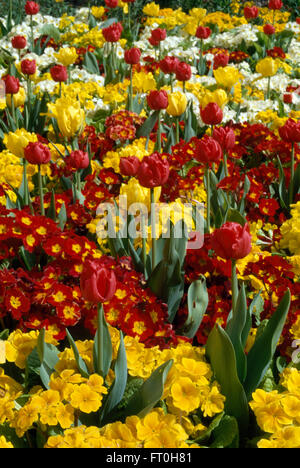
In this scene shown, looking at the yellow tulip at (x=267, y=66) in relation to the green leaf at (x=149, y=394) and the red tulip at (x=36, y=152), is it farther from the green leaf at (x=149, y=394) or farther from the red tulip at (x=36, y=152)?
the green leaf at (x=149, y=394)

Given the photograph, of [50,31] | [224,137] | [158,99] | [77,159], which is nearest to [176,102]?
[158,99]

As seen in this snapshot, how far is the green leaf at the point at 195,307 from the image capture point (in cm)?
185

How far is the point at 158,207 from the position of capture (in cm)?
223

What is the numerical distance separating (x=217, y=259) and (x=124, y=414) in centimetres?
75

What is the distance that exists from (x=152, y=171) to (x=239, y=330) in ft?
1.89

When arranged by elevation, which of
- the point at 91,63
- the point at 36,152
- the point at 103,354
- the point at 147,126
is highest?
the point at 36,152

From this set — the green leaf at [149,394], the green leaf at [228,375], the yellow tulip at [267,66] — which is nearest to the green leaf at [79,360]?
the green leaf at [149,394]

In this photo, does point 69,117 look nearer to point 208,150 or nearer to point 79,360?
point 208,150

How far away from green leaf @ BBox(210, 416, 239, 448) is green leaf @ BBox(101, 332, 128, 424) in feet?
0.87

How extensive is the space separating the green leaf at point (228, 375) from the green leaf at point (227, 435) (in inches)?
2.2

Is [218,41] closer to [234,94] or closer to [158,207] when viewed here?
[234,94]

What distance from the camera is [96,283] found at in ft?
4.24

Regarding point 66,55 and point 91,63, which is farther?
point 91,63

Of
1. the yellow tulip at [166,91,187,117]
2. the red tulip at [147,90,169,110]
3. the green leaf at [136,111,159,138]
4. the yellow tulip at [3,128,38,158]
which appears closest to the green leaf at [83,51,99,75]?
the green leaf at [136,111,159,138]
